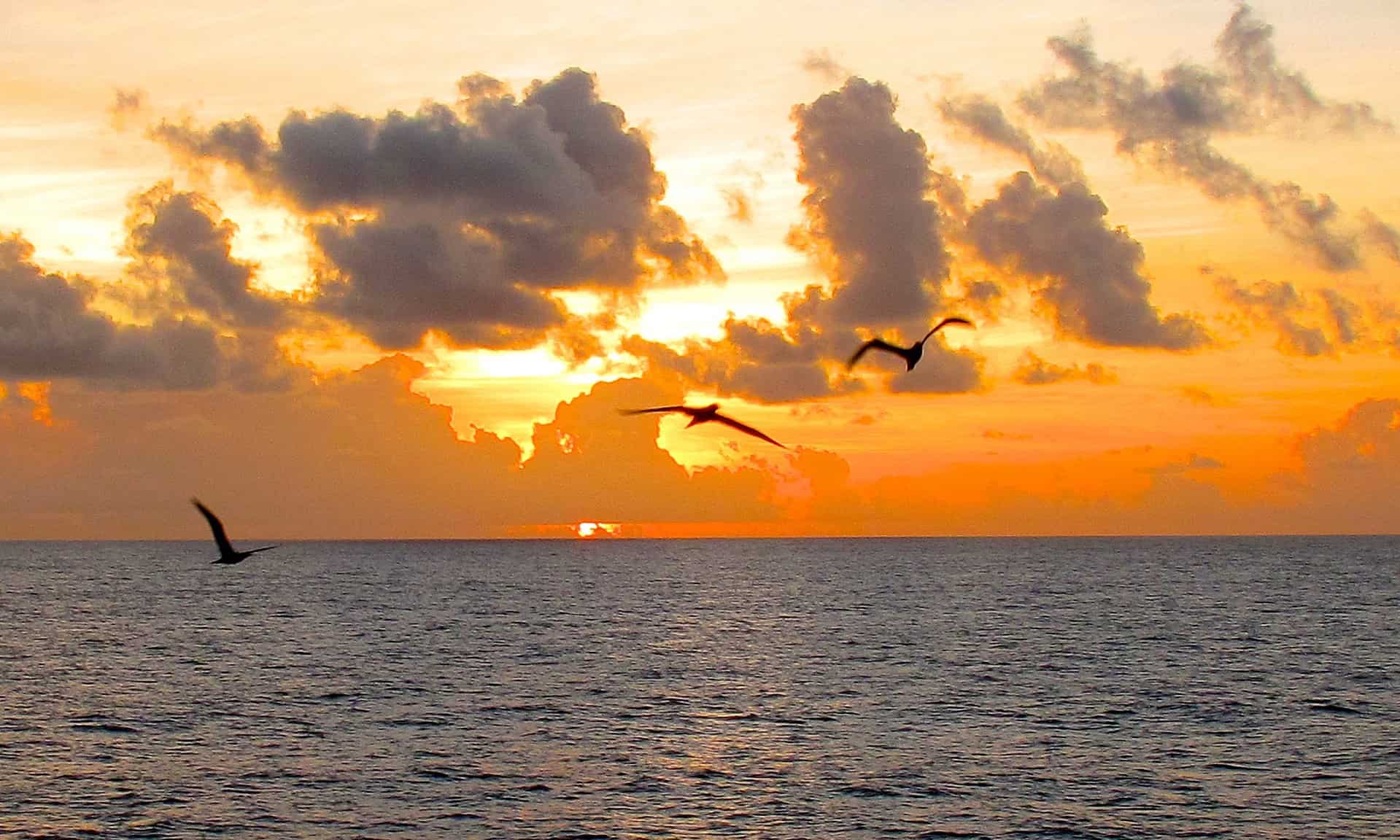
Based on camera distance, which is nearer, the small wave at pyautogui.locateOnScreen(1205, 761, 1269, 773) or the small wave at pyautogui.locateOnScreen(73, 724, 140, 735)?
the small wave at pyautogui.locateOnScreen(1205, 761, 1269, 773)

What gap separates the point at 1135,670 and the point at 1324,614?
241 ft

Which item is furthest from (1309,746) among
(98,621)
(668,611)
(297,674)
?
(98,621)

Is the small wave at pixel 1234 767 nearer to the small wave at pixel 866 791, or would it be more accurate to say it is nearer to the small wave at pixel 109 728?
the small wave at pixel 866 791

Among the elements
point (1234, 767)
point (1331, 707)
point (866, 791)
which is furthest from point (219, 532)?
point (1331, 707)

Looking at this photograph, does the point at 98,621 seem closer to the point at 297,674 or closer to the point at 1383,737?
the point at 297,674

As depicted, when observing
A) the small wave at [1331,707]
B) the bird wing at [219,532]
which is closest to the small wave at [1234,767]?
the small wave at [1331,707]

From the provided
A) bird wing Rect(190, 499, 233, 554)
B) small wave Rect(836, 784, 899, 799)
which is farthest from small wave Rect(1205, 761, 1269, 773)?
bird wing Rect(190, 499, 233, 554)

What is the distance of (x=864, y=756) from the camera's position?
213ft

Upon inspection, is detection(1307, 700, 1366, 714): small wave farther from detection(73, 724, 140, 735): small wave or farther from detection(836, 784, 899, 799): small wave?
detection(73, 724, 140, 735): small wave

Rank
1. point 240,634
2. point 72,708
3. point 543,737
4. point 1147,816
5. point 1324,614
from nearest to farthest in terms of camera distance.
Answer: point 1147,816, point 543,737, point 72,708, point 240,634, point 1324,614

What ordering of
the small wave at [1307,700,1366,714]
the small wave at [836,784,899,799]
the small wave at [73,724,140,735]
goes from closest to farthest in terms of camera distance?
1. the small wave at [836,784,899,799]
2. the small wave at [73,724,140,735]
3. the small wave at [1307,700,1366,714]

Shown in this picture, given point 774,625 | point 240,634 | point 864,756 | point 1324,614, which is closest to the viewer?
point 864,756

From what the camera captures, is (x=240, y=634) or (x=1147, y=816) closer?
(x=1147, y=816)

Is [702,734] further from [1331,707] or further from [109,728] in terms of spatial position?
[1331,707]
